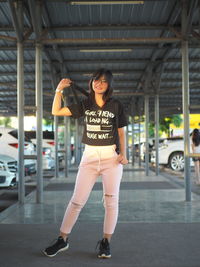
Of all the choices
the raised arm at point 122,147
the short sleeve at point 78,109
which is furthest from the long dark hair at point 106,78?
the raised arm at point 122,147

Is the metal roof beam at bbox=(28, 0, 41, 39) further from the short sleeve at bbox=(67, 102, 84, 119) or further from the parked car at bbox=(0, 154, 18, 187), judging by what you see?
the short sleeve at bbox=(67, 102, 84, 119)

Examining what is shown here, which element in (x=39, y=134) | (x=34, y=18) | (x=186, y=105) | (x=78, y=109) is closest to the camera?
(x=78, y=109)

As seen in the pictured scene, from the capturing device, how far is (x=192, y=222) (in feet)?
20.7

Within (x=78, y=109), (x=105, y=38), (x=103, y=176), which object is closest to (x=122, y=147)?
(x=103, y=176)

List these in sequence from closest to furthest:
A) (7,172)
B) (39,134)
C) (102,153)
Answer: (102,153)
(39,134)
(7,172)

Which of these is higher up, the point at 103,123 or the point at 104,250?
the point at 103,123

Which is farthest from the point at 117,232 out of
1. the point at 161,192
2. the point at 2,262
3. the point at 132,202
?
the point at 161,192

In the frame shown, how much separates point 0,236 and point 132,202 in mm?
3797

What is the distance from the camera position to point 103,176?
433 centimetres

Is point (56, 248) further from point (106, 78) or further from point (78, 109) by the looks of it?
point (106, 78)

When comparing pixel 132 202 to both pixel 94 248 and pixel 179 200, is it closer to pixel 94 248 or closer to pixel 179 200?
pixel 179 200

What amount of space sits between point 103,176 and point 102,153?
24 cm

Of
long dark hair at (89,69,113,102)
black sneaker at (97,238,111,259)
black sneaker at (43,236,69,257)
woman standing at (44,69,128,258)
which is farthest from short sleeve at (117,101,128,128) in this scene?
black sneaker at (43,236,69,257)

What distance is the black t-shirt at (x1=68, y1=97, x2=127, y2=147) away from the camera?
4297 millimetres
